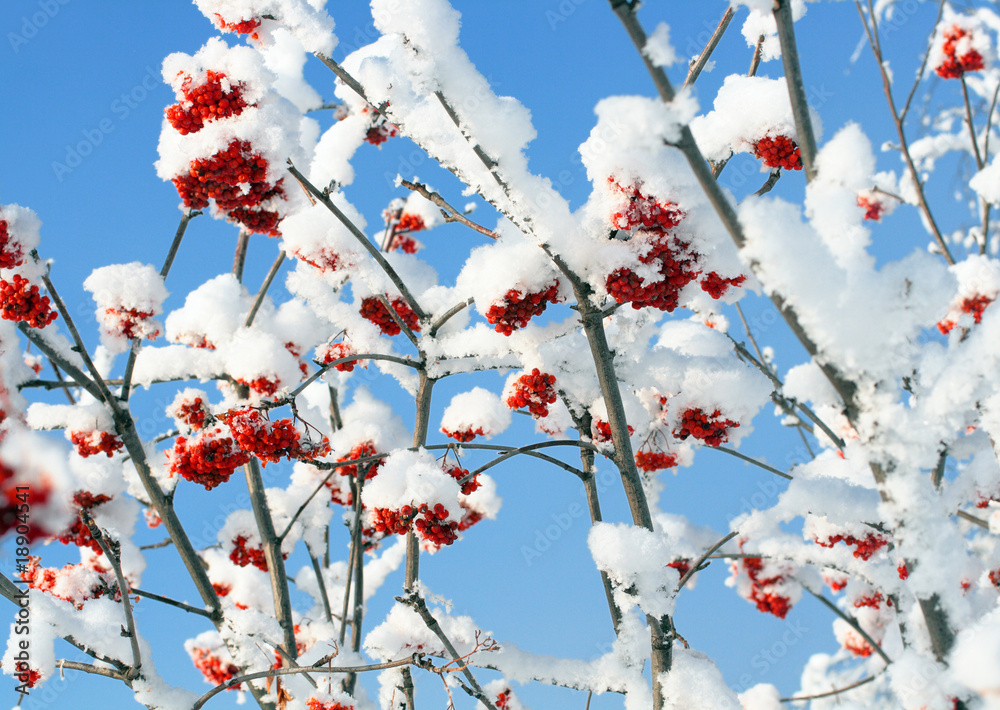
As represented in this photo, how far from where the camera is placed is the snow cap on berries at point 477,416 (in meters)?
3.36

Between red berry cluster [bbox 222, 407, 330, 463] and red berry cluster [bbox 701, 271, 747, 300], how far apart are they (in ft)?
5.86

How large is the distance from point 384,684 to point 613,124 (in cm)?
337

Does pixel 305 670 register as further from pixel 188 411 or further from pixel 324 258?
pixel 324 258

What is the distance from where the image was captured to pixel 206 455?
262 cm

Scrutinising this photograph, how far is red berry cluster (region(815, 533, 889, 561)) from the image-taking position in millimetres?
3104

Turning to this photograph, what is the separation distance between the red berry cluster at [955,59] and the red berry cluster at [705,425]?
12.1 ft

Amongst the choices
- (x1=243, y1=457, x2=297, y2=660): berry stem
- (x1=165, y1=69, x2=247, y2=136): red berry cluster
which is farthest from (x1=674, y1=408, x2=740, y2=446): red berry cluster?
(x1=243, y1=457, x2=297, y2=660): berry stem

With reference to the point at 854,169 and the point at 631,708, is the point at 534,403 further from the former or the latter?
the point at 854,169

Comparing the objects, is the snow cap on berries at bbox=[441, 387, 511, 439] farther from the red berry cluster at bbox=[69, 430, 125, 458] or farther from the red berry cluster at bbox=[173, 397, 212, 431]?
the red berry cluster at bbox=[69, 430, 125, 458]

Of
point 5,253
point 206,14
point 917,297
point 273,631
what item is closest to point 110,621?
point 273,631

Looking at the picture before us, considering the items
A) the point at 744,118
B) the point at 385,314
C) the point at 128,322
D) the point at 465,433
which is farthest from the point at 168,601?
the point at 744,118

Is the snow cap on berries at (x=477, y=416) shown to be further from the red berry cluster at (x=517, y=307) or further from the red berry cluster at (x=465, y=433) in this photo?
the red berry cluster at (x=517, y=307)

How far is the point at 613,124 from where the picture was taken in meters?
1.38

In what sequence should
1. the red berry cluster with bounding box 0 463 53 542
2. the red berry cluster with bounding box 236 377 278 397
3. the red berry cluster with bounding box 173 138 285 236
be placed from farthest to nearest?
the red berry cluster with bounding box 236 377 278 397 → the red berry cluster with bounding box 173 138 285 236 → the red berry cluster with bounding box 0 463 53 542
